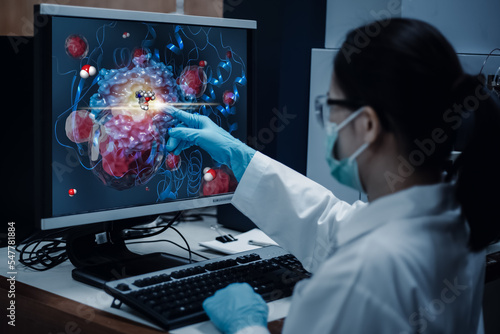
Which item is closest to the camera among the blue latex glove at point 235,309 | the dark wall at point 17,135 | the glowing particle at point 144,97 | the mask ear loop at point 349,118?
the mask ear loop at point 349,118

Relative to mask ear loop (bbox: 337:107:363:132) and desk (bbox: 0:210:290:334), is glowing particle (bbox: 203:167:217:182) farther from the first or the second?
mask ear loop (bbox: 337:107:363:132)

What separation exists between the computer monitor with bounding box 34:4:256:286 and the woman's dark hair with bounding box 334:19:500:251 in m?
0.53

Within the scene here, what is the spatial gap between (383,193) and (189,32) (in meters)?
0.67

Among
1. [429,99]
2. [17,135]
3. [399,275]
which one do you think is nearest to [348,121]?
[429,99]

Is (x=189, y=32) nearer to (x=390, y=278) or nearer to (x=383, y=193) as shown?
(x=383, y=193)

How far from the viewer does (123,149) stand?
1.27 meters

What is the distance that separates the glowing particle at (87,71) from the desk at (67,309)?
1.46 ft

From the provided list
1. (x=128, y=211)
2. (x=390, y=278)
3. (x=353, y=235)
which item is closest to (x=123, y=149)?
(x=128, y=211)

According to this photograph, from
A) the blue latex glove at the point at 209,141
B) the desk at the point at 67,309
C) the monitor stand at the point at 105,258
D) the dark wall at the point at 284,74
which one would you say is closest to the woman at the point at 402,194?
the desk at the point at 67,309

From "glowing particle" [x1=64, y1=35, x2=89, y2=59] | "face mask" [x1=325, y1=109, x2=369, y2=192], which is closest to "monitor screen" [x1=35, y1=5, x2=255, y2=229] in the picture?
"glowing particle" [x1=64, y1=35, x2=89, y2=59]

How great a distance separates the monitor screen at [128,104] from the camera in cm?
117

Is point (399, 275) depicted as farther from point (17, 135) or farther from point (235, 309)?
point (17, 135)

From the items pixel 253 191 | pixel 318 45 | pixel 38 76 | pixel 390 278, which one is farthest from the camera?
pixel 318 45

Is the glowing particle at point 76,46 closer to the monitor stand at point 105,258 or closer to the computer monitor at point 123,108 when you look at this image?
the computer monitor at point 123,108
